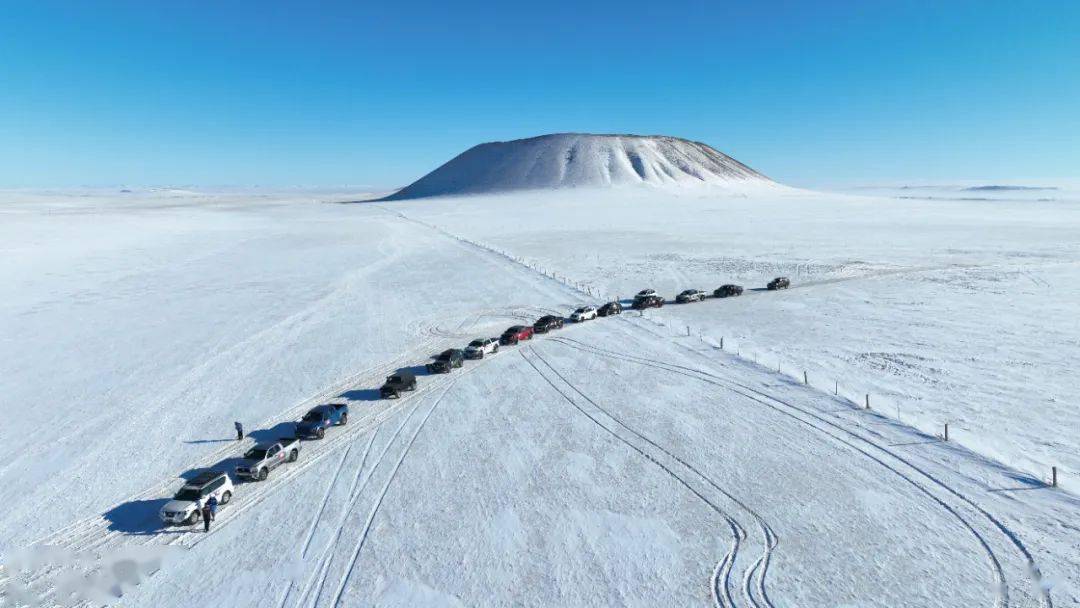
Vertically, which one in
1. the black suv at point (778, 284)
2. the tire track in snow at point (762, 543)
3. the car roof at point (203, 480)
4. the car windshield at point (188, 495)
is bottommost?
the tire track in snow at point (762, 543)

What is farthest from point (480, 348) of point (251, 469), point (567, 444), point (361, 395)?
point (251, 469)

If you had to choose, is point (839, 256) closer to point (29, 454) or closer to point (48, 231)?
point (29, 454)

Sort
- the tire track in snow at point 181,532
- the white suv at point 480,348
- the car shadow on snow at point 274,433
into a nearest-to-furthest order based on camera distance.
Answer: the tire track in snow at point 181,532
the car shadow on snow at point 274,433
the white suv at point 480,348

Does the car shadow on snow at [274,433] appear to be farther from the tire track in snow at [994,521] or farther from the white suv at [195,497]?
the tire track in snow at [994,521]

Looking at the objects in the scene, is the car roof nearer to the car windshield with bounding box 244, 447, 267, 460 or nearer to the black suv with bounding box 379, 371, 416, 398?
the car windshield with bounding box 244, 447, 267, 460

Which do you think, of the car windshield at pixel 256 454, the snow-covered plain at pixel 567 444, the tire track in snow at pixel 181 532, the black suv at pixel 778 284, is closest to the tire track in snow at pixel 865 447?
the snow-covered plain at pixel 567 444

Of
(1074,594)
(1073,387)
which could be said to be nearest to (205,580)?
(1074,594)
